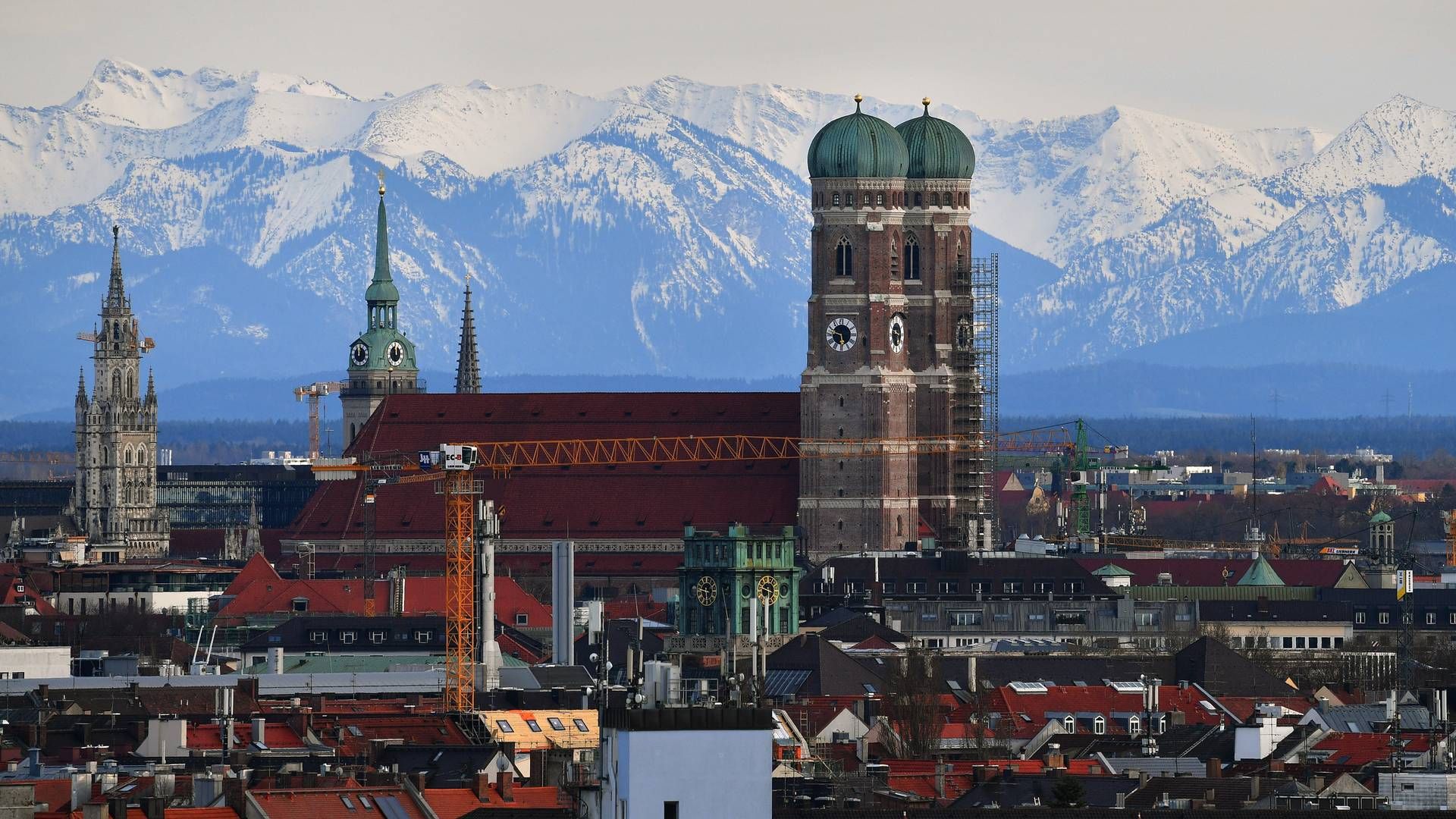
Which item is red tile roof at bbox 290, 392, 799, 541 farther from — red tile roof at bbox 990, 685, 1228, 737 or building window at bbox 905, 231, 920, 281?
red tile roof at bbox 990, 685, 1228, 737

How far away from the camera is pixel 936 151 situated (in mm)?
189375

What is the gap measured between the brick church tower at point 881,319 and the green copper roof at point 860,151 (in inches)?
1.8

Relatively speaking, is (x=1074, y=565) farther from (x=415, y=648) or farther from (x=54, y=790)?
(x=54, y=790)

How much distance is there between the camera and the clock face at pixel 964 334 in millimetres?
189750

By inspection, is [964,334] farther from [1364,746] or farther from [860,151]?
[1364,746]

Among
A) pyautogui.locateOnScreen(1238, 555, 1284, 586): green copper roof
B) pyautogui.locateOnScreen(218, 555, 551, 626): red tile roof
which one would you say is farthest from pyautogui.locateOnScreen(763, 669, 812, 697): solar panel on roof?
pyautogui.locateOnScreen(1238, 555, 1284, 586): green copper roof

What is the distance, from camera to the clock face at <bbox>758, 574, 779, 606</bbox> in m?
132

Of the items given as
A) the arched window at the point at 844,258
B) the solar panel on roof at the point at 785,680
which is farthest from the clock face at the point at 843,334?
the solar panel on roof at the point at 785,680

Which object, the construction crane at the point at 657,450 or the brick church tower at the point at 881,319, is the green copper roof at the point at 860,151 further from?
the construction crane at the point at 657,450

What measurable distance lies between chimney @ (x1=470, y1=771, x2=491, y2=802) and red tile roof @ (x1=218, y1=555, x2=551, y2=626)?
90434 mm

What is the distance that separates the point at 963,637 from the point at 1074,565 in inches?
450

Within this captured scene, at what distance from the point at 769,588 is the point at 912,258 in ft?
191

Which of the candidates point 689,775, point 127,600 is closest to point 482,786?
point 689,775

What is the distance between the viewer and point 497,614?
154500mm
